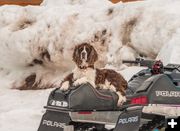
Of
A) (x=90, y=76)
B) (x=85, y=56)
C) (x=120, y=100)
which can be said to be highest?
(x=85, y=56)

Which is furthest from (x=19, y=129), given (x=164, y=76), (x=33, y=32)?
(x=33, y=32)

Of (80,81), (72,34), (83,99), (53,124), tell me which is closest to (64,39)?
(72,34)

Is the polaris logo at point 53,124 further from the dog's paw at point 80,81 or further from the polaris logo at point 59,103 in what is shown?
the dog's paw at point 80,81

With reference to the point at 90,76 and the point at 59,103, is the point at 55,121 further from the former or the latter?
the point at 90,76

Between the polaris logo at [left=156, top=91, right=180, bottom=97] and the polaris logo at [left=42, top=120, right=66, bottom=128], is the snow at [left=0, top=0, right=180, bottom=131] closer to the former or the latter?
the polaris logo at [left=42, top=120, right=66, bottom=128]

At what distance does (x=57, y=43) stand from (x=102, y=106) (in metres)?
7.13

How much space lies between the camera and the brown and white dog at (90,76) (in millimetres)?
6582

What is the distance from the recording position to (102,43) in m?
12.7

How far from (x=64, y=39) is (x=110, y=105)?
6994mm

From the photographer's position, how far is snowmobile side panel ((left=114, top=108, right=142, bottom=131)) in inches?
250

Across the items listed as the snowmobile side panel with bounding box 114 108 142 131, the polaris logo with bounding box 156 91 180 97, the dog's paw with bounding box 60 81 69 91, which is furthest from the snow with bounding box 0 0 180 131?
the polaris logo with bounding box 156 91 180 97

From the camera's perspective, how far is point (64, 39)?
1337 centimetres

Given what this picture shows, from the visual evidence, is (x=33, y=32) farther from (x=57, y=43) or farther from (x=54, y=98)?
(x=54, y=98)

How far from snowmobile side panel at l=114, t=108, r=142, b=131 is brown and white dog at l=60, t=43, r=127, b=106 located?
0.66 feet
